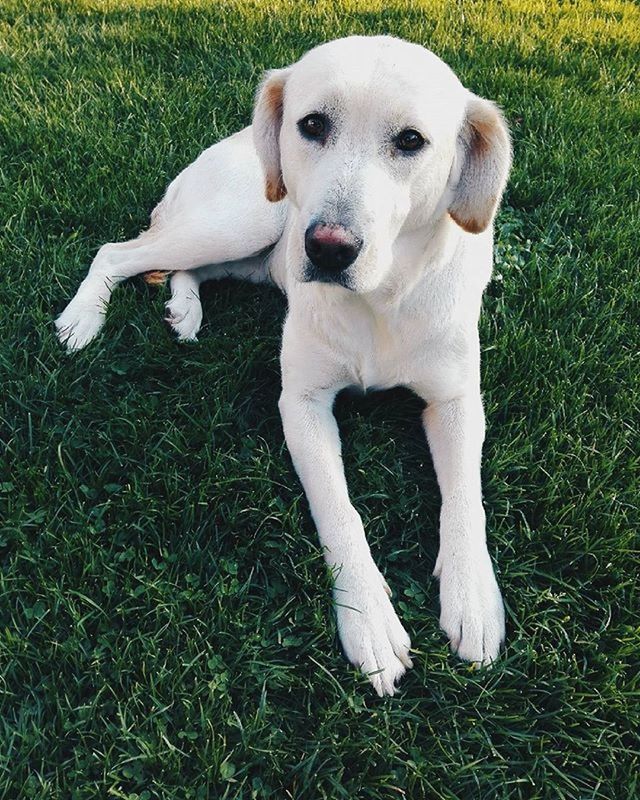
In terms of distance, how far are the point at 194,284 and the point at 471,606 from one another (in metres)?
1.75

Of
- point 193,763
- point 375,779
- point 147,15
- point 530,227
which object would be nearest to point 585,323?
point 530,227

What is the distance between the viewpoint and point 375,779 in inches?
70.6

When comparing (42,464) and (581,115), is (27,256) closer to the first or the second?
(42,464)

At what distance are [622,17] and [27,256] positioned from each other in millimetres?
4826

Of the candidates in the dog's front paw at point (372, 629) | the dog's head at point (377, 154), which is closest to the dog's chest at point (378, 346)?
the dog's head at point (377, 154)

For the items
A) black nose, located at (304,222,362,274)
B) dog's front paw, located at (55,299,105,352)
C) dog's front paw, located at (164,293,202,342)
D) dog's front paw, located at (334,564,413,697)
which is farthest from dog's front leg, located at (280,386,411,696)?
dog's front paw, located at (55,299,105,352)

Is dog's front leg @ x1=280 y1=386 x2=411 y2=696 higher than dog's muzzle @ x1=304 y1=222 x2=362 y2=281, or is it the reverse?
dog's muzzle @ x1=304 y1=222 x2=362 y2=281

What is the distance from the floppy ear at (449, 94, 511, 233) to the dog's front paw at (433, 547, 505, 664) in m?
0.97

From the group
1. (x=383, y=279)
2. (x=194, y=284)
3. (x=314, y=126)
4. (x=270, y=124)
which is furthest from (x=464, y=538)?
(x=194, y=284)

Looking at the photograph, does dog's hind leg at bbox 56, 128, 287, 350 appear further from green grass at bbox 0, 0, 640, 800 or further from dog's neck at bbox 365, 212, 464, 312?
dog's neck at bbox 365, 212, 464, 312

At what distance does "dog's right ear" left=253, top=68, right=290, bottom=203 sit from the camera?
2344 millimetres

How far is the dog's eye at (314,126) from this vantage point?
2086 mm

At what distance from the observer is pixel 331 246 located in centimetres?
195

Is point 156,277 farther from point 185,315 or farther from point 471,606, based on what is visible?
point 471,606
